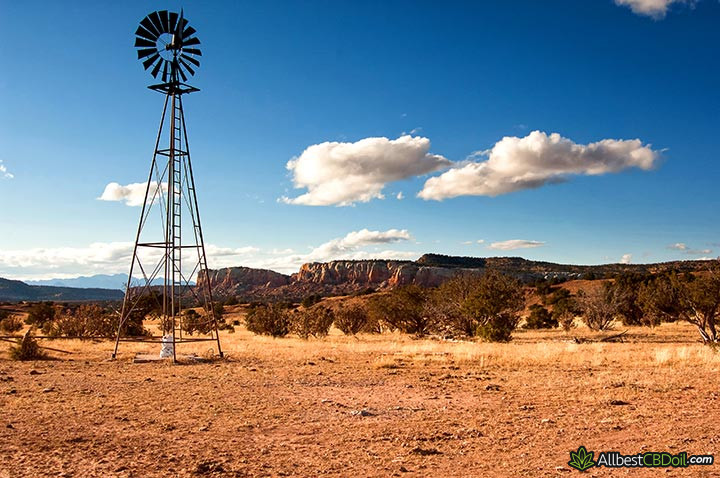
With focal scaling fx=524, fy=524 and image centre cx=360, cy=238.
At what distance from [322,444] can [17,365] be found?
14836 millimetres

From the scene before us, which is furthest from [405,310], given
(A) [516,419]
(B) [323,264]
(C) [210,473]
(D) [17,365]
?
(B) [323,264]

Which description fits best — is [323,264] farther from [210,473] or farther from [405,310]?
[210,473]

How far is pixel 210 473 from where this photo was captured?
6895 mm

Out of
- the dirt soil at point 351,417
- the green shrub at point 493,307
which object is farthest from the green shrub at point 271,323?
the dirt soil at point 351,417

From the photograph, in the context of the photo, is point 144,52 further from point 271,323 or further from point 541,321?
point 541,321

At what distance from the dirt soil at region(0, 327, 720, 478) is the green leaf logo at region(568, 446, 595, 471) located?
0.12 m

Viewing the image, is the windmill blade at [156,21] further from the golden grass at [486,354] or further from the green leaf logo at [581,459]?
the green leaf logo at [581,459]

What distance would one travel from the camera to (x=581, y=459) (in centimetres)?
722

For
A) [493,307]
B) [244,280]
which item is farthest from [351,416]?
[244,280]

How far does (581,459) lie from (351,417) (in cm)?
451

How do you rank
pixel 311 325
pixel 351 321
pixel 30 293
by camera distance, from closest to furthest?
1. pixel 311 325
2. pixel 351 321
3. pixel 30 293
